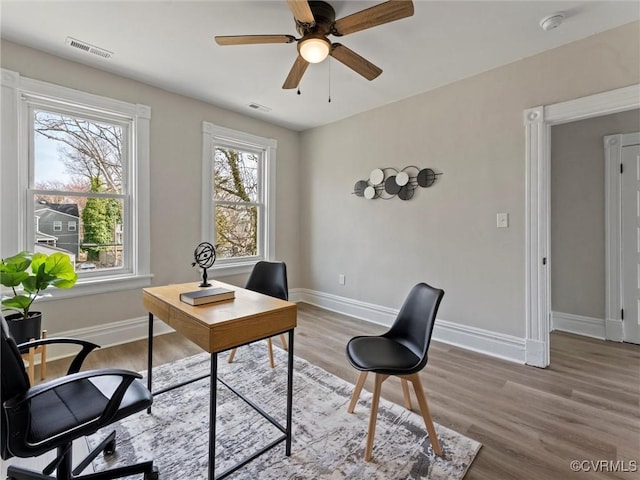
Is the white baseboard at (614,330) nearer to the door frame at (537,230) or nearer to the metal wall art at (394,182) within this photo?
the door frame at (537,230)

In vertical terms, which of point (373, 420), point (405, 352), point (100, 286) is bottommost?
point (373, 420)

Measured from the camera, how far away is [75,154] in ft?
9.39

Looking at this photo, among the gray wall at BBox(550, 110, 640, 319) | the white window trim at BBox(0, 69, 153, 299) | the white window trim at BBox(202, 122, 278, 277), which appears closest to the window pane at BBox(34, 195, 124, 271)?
the white window trim at BBox(0, 69, 153, 299)

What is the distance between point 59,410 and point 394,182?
3.35 meters

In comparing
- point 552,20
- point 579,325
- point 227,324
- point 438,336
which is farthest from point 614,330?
point 227,324

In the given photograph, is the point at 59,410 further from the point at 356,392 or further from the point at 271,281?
the point at 271,281

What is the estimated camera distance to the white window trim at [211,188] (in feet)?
12.1

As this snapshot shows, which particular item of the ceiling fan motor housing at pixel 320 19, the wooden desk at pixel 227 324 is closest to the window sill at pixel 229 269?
the wooden desk at pixel 227 324

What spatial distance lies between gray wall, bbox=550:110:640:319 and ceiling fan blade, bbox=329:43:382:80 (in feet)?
8.71

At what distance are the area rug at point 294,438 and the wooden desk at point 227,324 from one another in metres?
0.14

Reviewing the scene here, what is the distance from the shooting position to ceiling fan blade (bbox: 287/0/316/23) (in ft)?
5.19

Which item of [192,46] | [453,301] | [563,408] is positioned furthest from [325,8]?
[563,408]

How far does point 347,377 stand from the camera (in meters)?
2.46

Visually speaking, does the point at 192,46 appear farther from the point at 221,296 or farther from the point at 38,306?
the point at 38,306
